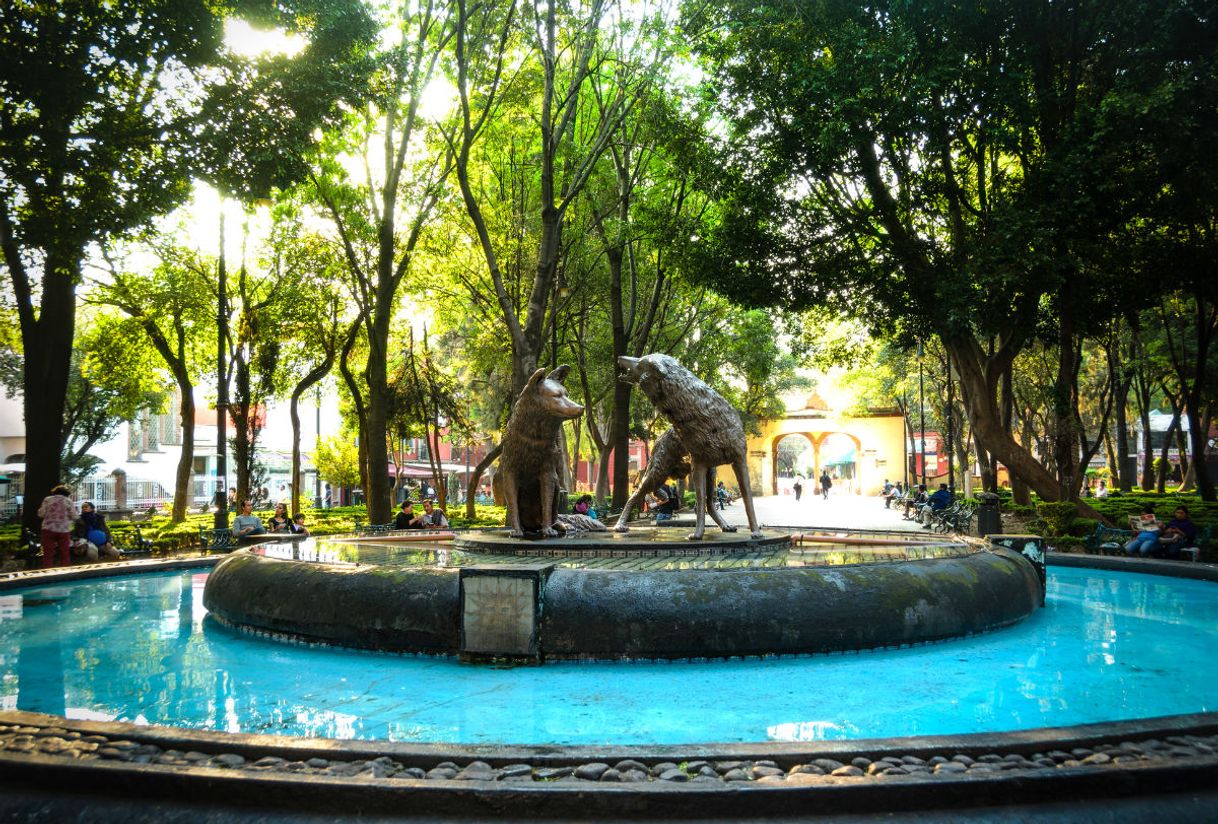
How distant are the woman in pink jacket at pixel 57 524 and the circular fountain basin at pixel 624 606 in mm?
6938

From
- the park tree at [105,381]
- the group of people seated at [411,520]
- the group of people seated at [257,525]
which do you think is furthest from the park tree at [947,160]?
the park tree at [105,381]

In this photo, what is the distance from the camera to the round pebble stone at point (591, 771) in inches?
151

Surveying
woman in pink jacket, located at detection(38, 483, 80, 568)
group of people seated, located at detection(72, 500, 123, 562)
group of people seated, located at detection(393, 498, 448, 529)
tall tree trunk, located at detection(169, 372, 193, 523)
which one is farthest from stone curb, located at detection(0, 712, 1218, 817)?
tall tree trunk, located at detection(169, 372, 193, 523)

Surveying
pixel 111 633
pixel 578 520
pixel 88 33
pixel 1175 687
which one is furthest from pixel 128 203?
pixel 1175 687

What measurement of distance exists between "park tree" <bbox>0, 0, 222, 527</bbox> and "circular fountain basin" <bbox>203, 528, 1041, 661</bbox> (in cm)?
480

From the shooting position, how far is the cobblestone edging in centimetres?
381

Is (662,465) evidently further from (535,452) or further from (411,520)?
(411,520)

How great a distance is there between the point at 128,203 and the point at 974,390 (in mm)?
15703

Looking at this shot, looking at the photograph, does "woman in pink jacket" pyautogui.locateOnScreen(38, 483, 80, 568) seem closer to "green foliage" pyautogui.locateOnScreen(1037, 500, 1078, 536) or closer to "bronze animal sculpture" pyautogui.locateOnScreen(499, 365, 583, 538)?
"bronze animal sculpture" pyautogui.locateOnScreen(499, 365, 583, 538)

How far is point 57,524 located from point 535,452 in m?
8.57

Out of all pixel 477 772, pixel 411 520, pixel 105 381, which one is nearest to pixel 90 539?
pixel 411 520

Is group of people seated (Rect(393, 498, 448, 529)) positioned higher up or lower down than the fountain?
higher up

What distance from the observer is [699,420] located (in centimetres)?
955

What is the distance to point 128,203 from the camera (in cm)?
1008
